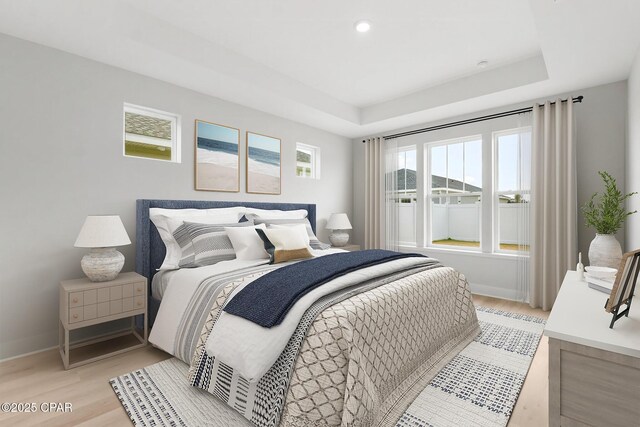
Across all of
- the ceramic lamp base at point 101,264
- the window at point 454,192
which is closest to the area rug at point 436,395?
the ceramic lamp base at point 101,264

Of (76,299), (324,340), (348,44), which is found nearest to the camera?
(324,340)

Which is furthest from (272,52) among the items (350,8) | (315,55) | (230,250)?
(230,250)

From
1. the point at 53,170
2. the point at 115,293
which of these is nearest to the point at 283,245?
the point at 115,293

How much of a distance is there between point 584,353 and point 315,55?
9.88 feet

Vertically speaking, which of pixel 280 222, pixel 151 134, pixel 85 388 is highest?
pixel 151 134

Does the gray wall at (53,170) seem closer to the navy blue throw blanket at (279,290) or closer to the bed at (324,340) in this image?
the bed at (324,340)

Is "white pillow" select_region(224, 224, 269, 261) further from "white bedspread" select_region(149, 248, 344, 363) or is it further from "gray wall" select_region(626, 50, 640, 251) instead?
"gray wall" select_region(626, 50, 640, 251)

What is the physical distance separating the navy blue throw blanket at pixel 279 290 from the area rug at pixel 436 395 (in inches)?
21.7

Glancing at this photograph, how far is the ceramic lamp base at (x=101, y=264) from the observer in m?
2.32

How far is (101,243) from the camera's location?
2.27 meters

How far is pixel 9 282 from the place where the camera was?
2.32 meters

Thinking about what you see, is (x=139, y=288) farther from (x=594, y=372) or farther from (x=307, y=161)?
(x=307, y=161)

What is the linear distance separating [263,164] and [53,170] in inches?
81.2

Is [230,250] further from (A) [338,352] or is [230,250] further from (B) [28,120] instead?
(B) [28,120]
